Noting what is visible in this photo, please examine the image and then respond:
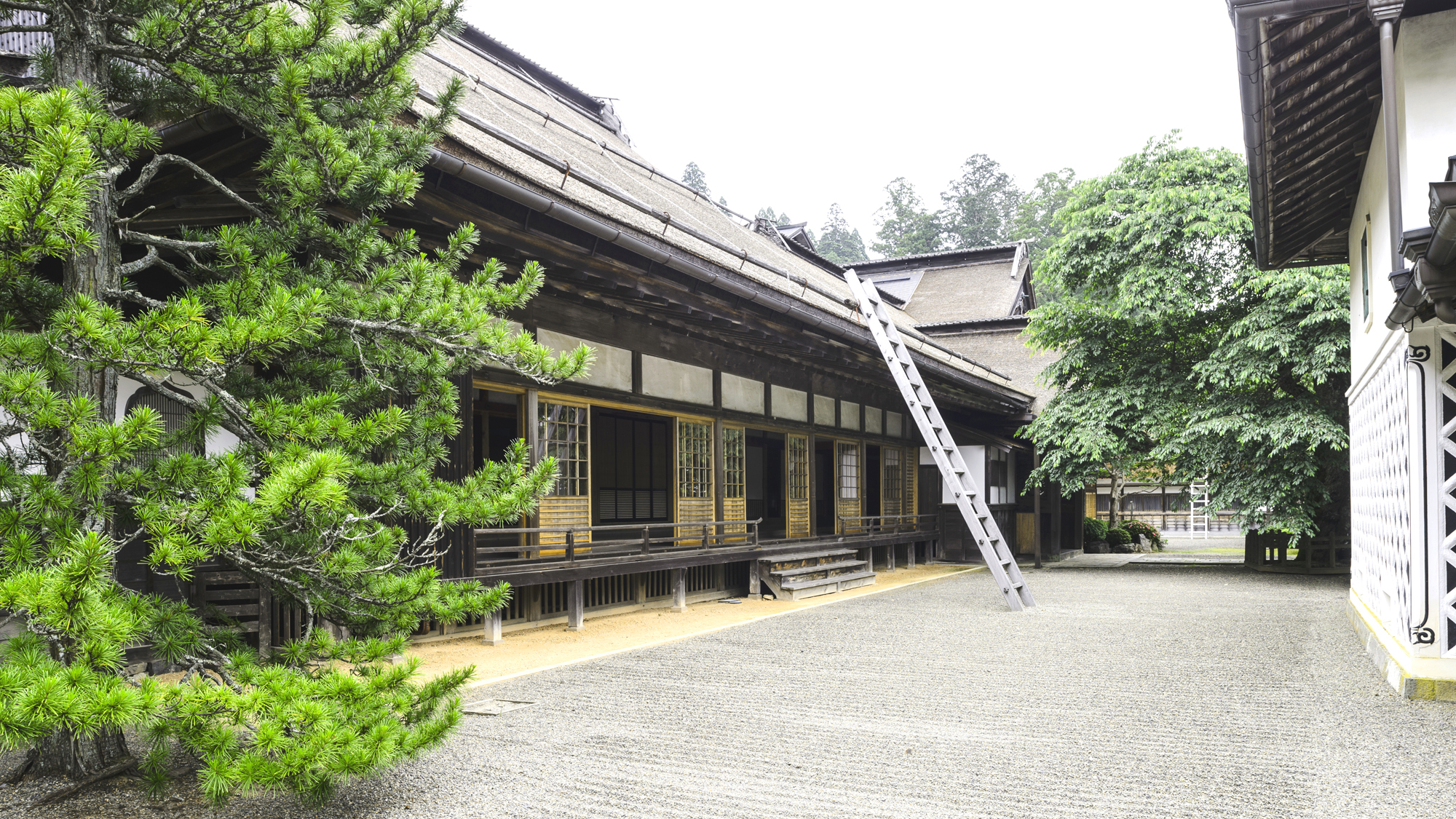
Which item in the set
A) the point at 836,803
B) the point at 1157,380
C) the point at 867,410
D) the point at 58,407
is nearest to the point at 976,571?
the point at 867,410

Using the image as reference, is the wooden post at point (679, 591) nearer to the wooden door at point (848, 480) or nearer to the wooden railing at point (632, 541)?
the wooden railing at point (632, 541)

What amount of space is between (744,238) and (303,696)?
11579 millimetres

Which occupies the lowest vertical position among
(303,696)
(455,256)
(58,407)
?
(303,696)

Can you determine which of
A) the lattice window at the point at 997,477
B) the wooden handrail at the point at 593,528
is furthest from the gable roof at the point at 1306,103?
the lattice window at the point at 997,477

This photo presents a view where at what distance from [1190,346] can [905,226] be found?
126 feet

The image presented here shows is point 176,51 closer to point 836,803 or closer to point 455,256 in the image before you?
point 455,256

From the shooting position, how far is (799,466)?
520 inches

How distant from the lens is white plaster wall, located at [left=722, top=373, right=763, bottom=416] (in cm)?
1142

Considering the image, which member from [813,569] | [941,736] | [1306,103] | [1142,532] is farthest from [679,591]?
[1142,532]

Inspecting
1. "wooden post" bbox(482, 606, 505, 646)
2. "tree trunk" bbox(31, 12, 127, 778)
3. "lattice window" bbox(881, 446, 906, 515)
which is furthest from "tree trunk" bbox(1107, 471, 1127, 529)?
"tree trunk" bbox(31, 12, 127, 778)

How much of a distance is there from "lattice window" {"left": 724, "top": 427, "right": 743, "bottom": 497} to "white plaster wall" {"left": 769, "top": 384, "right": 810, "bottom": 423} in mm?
780

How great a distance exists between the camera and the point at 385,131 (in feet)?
12.7

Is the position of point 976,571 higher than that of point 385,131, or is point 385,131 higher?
point 385,131

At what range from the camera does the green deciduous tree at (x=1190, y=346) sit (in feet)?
44.6
